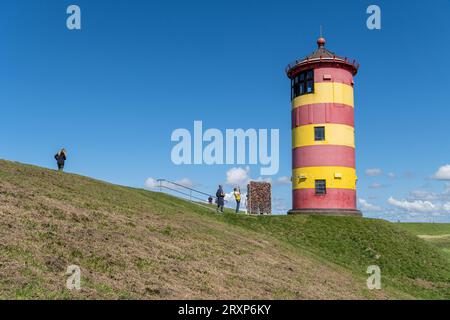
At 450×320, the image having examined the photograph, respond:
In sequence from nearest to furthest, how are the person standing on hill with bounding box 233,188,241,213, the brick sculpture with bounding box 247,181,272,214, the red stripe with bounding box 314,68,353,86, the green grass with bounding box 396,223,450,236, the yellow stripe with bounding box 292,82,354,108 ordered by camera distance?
1. the person standing on hill with bounding box 233,188,241,213
2. the yellow stripe with bounding box 292,82,354,108
3. the red stripe with bounding box 314,68,353,86
4. the brick sculpture with bounding box 247,181,272,214
5. the green grass with bounding box 396,223,450,236

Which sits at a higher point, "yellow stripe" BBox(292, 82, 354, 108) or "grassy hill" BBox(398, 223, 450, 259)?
"yellow stripe" BBox(292, 82, 354, 108)

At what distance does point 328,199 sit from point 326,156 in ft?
10.8

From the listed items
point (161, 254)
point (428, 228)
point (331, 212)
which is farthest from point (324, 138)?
point (428, 228)

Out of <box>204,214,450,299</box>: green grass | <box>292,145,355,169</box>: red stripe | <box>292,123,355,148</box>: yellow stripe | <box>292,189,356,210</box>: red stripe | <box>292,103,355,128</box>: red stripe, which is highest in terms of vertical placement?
<box>292,103,355,128</box>: red stripe

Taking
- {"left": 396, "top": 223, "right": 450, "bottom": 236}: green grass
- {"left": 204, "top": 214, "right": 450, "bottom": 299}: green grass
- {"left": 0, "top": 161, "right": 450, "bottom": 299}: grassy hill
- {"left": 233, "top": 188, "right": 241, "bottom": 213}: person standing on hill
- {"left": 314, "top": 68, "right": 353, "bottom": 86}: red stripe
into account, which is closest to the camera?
{"left": 0, "top": 161, "right": 450, "bottom": 299}: grassy hill

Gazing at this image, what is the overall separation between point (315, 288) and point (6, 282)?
9463 mm

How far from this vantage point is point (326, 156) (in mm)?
32750

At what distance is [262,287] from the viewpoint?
12977 mm

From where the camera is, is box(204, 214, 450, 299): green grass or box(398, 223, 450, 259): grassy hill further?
box(398, 223, 450, 259): grassy hill

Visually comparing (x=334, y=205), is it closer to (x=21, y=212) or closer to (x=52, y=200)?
(x=52, y=200)

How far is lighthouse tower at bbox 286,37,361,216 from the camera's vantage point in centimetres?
3266

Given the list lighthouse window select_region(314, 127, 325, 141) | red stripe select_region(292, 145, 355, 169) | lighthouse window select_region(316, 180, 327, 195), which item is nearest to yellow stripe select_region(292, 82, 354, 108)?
lighthouse window select_region(314, 127, 325, 141)

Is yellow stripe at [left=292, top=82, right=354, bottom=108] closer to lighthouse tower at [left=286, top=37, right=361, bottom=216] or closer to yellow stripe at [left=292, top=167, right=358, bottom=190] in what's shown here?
lighthouse tower at [left=286, top=37, right=361, bottom=216]

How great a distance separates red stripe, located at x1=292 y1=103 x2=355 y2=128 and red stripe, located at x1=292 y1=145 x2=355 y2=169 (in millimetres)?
2068
